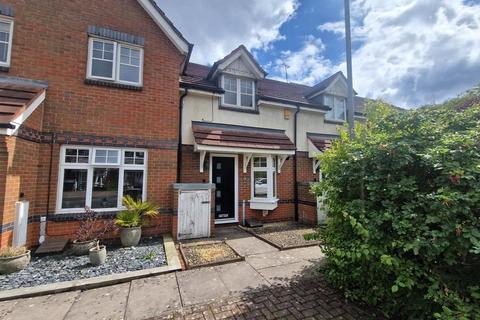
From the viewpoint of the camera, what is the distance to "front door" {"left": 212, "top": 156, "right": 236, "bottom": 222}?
29.0 ft

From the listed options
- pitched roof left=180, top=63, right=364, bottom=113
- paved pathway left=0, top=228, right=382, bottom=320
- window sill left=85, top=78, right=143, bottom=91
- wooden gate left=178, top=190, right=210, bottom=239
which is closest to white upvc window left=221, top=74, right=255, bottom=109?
pitched roof left=180, top=63, right=364, bottom=113

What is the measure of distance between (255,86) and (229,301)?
27.4ft

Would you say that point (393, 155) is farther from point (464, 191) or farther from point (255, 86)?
point (255, 86)

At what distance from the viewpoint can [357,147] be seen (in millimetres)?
3779

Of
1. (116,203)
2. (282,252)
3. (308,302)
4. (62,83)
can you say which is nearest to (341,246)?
(308,302)

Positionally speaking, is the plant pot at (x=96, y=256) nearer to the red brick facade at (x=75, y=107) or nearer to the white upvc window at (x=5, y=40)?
the red brick facade at (x=75, y=107)

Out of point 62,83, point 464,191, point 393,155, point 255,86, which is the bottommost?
point 464,191

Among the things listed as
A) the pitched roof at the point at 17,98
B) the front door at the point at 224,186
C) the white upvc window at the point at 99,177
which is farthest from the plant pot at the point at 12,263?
the front door at the point at 224,186

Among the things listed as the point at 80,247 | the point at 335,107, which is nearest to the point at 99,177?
the point at 80,247

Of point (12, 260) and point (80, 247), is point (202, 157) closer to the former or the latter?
point (80, 247)

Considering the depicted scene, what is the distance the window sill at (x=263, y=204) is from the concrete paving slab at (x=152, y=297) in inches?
195

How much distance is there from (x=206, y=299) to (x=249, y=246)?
2.78 metres

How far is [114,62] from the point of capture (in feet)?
22.7

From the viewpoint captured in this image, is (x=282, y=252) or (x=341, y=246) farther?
(x=282, y=252)
